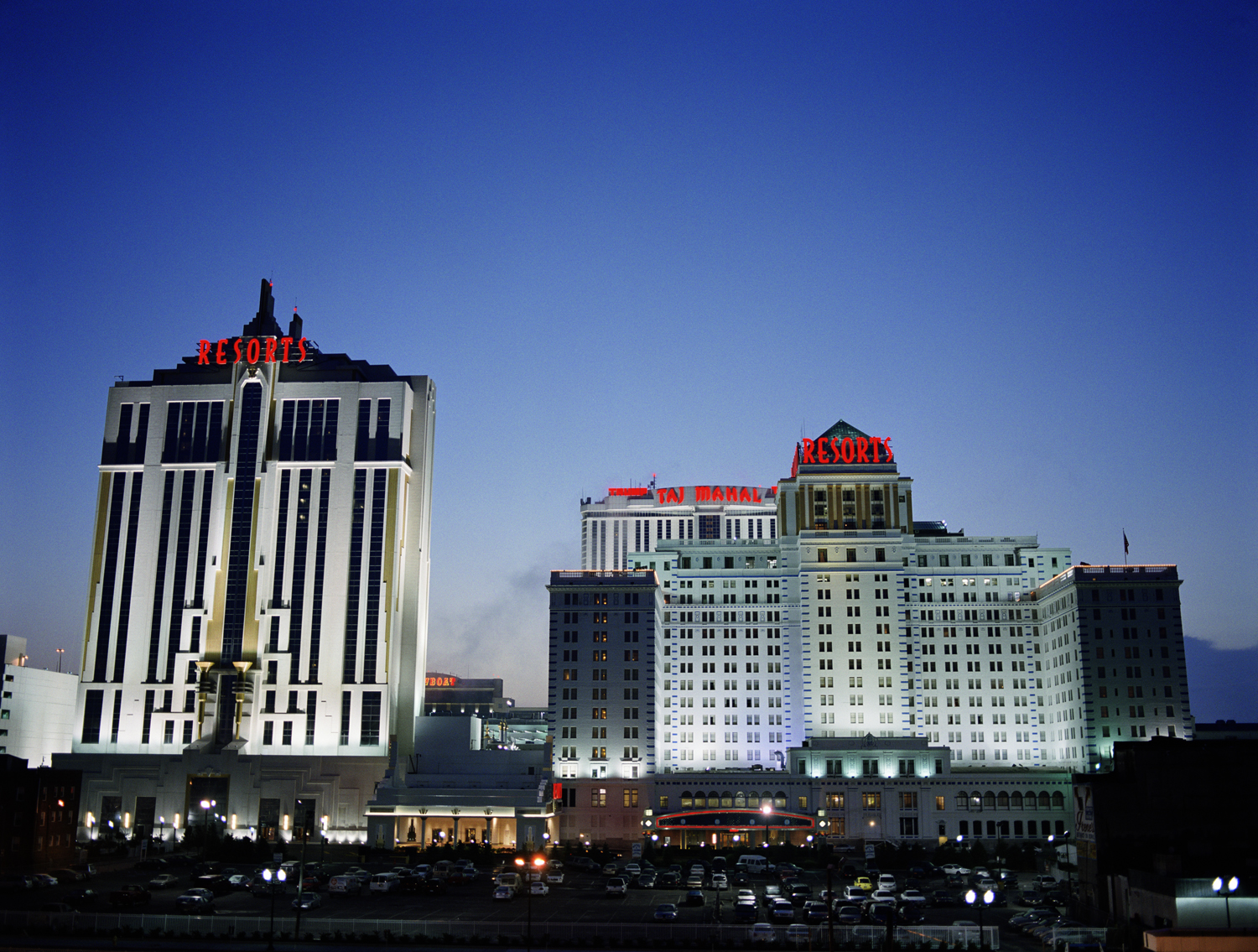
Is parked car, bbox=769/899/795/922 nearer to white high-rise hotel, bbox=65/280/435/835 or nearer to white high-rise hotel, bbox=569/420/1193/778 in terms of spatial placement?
white high-rise hotel, bbox=569/420/1193/778

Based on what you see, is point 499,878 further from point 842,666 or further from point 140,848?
point 842,666

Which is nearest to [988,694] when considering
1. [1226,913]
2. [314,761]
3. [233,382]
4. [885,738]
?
[885,738]

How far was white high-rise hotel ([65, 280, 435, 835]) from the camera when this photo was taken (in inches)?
6422

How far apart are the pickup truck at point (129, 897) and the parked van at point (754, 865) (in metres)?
57.9

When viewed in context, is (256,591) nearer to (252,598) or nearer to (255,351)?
(252,598)

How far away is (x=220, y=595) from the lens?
568ft

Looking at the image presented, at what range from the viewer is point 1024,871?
445 ft

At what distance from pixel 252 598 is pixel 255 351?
39.0 metres

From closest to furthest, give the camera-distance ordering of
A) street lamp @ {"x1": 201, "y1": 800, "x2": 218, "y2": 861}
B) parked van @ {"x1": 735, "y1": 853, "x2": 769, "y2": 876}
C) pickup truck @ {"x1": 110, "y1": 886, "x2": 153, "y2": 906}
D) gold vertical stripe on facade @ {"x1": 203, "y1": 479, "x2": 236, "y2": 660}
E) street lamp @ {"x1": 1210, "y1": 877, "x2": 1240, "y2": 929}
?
street lamp @ {"x1": 1210, "y1": 877, "x2": 1240, "y2": 929}
pickup truck @ {"x1": 110, "y1": 886, "x2": 153, "y2": 906}
parked van @ {"x1": 735, "y1": 853, "x2": 769, "y2": 876}
street lamp @ {"x1": 201, "y1": 800, "x2": 218, "y2": 861}
gold vertical stripe on facade @ {"x1": 203, "y1": 479, "x2": 236, "y2": 660}

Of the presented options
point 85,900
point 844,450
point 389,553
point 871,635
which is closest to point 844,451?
point 844,450

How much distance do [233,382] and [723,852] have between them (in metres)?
101

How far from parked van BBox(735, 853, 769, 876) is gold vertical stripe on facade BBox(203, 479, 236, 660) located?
84.9 metres

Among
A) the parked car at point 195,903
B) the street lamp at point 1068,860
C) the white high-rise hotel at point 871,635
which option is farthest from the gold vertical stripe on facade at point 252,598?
the street lamp at point 1068,860

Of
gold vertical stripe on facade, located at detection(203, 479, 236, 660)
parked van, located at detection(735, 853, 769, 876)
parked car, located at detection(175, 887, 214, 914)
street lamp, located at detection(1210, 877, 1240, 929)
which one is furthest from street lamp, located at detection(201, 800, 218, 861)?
street lamp, located at detection(1210, 877, 1240, 929)
